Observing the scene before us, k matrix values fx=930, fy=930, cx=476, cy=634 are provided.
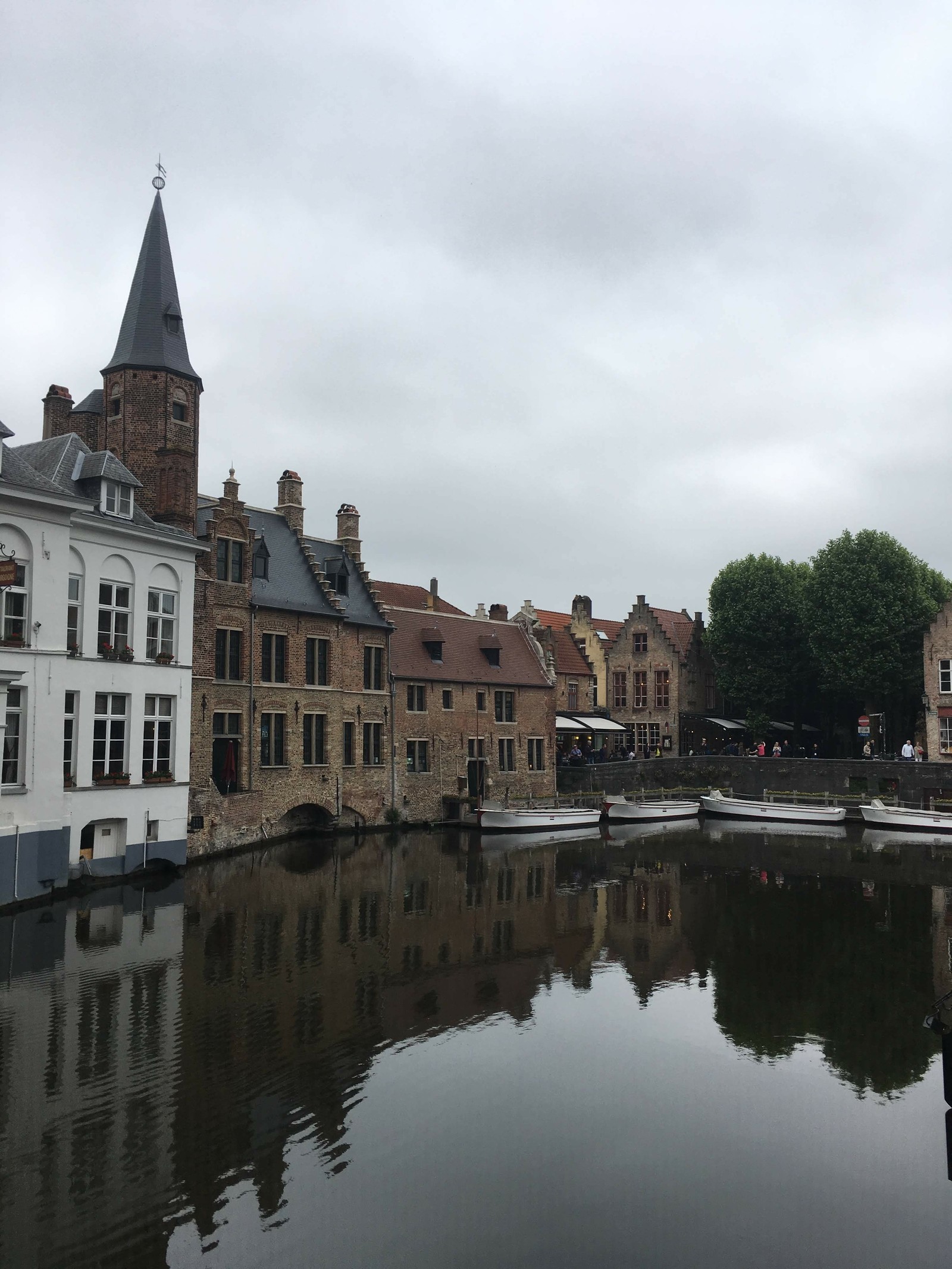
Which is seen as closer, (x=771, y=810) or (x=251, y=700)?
(x=251, y=700)

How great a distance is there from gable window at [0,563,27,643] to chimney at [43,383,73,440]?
11738 millimetres

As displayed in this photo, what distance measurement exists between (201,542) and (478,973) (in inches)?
645

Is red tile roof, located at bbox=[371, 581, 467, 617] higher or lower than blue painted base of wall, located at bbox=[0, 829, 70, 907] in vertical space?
higher

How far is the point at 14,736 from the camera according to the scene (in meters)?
21.5

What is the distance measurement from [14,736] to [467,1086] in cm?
1470

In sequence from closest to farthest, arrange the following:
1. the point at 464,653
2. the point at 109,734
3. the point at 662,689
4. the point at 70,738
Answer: the point at 70,738 < the point at 109,734 < the point at 464,653 < the point at 662,689

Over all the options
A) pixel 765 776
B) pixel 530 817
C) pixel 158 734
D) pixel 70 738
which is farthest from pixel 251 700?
pixel 765 776

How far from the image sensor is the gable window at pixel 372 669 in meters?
38.8

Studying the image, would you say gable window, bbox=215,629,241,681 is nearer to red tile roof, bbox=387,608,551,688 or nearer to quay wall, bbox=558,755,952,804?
red tile roof, bbox=387,608,551,688

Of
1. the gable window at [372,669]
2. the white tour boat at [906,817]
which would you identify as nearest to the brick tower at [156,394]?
the gable window at [372,669]

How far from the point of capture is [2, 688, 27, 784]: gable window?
21250 mm

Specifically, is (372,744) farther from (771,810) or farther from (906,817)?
(906,817)

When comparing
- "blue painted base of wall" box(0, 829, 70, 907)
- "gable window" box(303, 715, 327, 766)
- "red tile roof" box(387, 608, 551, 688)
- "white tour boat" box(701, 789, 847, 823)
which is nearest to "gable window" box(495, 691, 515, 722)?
"red tile roof" box(387, 608, 551, 688)

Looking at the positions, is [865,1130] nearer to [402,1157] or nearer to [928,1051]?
[928,1051]
